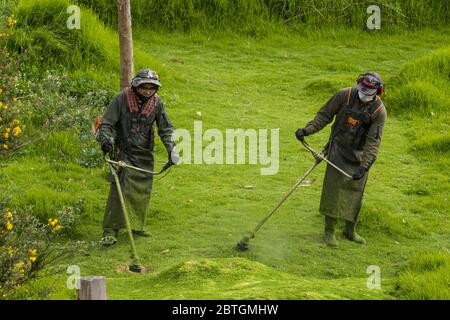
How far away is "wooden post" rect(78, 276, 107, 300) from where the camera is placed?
22.0ft

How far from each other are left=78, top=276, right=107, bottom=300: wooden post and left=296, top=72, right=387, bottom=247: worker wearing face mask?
420cm

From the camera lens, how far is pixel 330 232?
35.2ft

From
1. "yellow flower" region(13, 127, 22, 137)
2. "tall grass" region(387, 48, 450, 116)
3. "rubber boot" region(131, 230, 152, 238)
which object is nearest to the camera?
"yellow flower" region(13, 127, 22, 137)

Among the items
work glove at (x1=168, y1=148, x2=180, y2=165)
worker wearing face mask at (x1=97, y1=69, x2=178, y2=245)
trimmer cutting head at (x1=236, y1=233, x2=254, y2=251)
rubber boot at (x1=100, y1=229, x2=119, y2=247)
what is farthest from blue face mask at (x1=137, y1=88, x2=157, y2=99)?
trimmer cutting head at (x1=236, y1=233, x2=254, y2=251)

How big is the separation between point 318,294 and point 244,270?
1.24 m

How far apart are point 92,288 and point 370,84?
445 centimetres

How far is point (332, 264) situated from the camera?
10.2 metres

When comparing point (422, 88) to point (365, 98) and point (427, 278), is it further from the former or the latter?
point (427, 278)
